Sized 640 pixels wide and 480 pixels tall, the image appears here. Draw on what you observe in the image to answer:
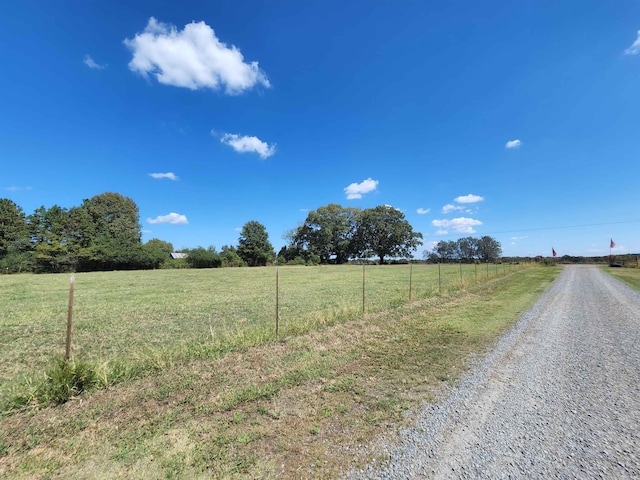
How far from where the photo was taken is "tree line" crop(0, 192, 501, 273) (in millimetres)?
39125

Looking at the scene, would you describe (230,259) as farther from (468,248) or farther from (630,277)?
(468,248)

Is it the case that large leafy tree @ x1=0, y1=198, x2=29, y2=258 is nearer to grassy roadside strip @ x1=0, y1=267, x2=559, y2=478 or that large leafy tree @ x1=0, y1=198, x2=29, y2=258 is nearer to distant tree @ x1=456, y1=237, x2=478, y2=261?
grassy roadside strip @ x1=0, y1=267, x2=559, y2=478

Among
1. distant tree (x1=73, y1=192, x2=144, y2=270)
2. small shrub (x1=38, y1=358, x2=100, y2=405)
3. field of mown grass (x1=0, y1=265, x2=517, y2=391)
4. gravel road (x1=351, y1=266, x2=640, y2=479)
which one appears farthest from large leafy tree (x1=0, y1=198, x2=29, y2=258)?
gravel road (x1=351, y1=266, x2=640, y2=479)

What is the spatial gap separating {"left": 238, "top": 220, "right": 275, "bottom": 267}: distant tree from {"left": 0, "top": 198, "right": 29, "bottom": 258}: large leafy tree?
106 ft

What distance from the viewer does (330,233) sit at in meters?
61.8

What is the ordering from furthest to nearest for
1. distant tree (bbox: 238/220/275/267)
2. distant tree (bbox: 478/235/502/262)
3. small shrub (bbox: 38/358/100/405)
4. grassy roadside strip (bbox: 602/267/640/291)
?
distant tree (bbox: 478/235/502/262) → distant tree (bbox: 238/220/275/267) → grassy roadside strip (bbox: 602/267/640/291) → small shrub (bbox: 38/358/100/405)

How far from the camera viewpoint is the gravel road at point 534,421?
227 cm

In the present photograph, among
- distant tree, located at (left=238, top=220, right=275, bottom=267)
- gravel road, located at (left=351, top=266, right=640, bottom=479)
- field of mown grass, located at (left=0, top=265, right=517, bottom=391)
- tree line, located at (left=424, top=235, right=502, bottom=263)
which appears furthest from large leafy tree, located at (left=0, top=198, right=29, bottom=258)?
tree line, located at (left=424, top=235, right=502, bottom=263)

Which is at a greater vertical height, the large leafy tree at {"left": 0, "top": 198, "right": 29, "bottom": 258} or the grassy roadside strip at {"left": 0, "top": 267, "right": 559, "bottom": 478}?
the large leafy tree at {"left": 0, "top": 198, "right": 29, "bottom": 258}

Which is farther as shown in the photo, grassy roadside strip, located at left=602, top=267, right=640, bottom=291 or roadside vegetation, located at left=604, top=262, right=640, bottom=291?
roadside vegetation, located at left=604, top=262, right=640, bottom=291

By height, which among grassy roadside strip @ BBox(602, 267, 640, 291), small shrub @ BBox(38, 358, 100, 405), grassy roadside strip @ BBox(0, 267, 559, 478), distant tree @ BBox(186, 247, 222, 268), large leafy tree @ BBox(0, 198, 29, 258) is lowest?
grassy roadside strip @ BBox(0, 267, 559, 478)

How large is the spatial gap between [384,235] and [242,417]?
62830 mm

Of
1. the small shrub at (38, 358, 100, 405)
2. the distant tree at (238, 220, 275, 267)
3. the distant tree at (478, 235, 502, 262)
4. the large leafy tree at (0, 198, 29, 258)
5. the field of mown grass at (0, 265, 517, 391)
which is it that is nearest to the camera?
the small shrub at (38, 358, 100, 405)

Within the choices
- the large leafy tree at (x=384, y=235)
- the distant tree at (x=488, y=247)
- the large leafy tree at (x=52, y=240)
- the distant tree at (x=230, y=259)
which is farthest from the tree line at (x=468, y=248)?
the large leafy tree at (x=52, y=240)
